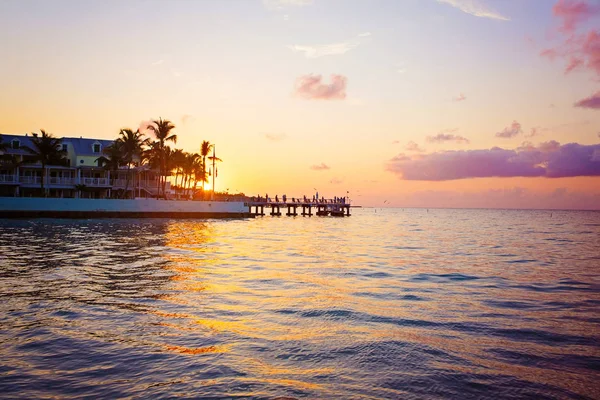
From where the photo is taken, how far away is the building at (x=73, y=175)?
6116cm

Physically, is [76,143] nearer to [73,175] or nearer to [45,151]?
[73,175]

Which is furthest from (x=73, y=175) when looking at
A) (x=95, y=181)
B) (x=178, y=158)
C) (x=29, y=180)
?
(x=178, y=158)

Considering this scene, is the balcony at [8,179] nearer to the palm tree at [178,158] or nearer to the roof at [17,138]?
the roof at [17,138]

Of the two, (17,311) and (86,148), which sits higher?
(86,148)

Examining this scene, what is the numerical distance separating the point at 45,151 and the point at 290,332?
6148 centimetres

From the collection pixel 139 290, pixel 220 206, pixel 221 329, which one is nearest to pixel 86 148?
pixel 220 206

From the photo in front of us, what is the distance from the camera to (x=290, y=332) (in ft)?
30.0

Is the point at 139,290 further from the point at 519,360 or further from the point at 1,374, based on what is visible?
the point at 519,360

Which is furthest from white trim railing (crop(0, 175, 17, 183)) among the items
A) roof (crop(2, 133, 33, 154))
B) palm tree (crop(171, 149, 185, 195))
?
palm tree (crop(171, 149, 185, 195))

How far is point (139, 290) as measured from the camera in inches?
512

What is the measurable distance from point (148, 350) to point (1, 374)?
2120 mm

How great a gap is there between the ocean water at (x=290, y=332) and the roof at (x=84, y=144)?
53.5 m

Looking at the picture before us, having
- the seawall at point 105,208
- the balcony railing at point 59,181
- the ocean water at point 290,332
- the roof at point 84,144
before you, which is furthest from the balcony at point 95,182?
the ocean water at point 290,332

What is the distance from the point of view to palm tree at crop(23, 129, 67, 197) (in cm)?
5916
